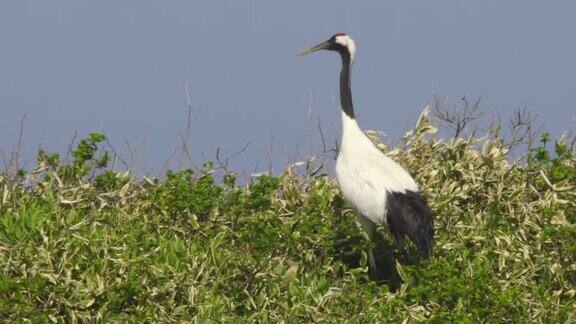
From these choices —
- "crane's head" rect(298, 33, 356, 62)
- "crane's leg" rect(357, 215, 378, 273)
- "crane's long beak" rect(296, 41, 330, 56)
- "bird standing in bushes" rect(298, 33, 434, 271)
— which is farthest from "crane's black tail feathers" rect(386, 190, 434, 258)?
"crane's long beak" rect(296, 41, 330, 56)

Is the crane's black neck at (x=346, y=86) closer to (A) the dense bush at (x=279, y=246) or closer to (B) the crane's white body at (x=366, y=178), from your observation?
(B) the crane's white body at (x=366, y=178)

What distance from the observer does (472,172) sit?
11859mm

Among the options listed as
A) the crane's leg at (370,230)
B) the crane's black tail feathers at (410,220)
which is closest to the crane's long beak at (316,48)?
the crane's leg at (370,230)

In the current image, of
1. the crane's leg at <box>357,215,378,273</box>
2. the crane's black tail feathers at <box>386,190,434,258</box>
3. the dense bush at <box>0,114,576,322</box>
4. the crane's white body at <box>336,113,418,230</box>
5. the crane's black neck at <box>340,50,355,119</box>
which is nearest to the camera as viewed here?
the dense bush at <box>0,114,576,322</box>

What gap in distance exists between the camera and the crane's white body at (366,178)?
10.6m

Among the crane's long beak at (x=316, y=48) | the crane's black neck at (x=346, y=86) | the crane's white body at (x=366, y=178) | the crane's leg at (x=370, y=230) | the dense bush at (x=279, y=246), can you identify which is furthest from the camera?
the crane's long beak at (x=316, y=48)

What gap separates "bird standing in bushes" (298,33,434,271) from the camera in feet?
34.3

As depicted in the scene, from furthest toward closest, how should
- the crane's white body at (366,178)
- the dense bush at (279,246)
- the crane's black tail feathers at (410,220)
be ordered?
the crane's white body at (366,178) < the crane's black tail feathers at (410,220) < the dense bush at (279,246)

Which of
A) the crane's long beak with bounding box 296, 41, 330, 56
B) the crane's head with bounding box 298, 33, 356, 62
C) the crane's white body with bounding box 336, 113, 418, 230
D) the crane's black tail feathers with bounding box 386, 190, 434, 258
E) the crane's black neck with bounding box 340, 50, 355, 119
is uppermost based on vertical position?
the crane's long beak with bounding box 296, 41, 330, 56

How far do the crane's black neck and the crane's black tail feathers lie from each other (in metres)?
1.18

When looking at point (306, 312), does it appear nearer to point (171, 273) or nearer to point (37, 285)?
point (171, 273)

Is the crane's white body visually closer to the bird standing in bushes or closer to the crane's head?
the bird standing in bushes

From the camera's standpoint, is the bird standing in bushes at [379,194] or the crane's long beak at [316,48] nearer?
the bird standing in bushes at [379,194]

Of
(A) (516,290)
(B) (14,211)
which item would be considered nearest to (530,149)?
(A) (516,290)
